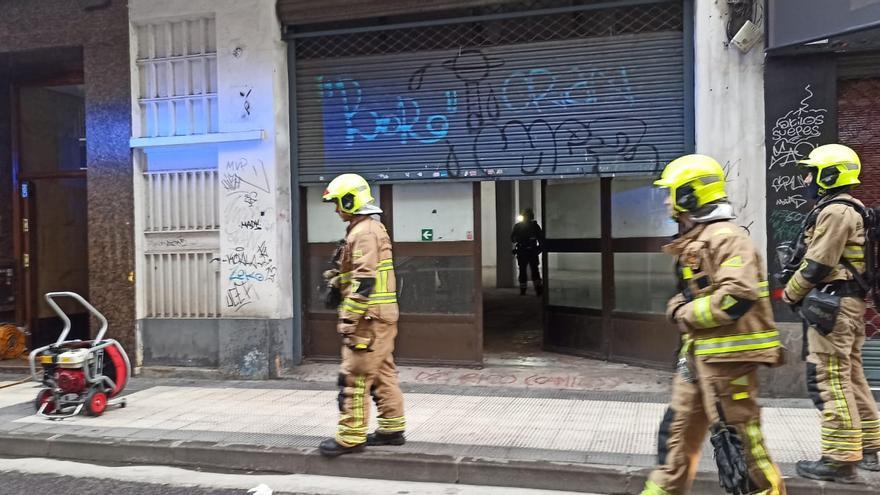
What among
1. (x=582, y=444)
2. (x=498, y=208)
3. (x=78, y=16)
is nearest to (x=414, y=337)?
(x=582, y=444)

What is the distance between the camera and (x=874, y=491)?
412 cm

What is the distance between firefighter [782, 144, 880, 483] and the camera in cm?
426

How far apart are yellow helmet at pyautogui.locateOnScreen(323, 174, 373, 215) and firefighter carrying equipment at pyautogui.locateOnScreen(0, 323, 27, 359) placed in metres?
6.61

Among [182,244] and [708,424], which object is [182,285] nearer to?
[182,244]

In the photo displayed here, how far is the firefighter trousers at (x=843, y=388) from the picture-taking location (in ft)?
13.9

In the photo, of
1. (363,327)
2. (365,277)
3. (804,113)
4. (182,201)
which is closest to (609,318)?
(804,113)

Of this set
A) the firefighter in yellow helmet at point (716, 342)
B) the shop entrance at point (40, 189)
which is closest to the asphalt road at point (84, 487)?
the firefighter in yellow helmet at point (716, 342)

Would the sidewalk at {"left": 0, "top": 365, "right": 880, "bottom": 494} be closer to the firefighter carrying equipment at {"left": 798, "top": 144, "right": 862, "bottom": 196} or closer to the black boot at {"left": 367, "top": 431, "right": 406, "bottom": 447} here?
the black boot at {"left": 367, "top": 431, "right": 406, "bottom": 447}

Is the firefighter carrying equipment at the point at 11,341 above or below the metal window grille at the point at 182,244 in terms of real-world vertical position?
below

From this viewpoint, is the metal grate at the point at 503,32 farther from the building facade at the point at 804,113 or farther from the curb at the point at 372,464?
the curb at the point at 372,464

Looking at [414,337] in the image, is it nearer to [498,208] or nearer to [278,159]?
[278,159]

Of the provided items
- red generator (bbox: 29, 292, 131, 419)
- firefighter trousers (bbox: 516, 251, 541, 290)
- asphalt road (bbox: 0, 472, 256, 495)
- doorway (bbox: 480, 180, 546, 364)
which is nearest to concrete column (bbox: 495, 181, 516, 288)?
doorway (bbox: 480, 180, 546, 364)

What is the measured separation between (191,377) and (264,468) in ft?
11.1

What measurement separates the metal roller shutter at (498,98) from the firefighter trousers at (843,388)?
295 cm
